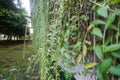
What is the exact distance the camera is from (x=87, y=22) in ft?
2.63

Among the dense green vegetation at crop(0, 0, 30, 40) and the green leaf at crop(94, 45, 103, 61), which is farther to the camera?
the dense green vegetation at crop(0, 0, 30, 40)

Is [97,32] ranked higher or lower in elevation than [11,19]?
lower

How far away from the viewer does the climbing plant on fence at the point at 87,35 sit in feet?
1.89

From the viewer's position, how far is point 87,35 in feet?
2.55

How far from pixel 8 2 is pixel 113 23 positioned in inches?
313

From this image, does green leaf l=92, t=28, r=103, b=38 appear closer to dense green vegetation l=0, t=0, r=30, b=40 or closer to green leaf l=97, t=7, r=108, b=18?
green leaf l=97, t=7, r=108, b=18

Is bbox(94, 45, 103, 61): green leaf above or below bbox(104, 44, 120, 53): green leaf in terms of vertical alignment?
below

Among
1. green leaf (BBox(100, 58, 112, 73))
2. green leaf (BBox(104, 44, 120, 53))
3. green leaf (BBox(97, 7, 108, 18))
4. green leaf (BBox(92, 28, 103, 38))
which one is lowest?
green leaf (BBox(100, 58, 112, 73))

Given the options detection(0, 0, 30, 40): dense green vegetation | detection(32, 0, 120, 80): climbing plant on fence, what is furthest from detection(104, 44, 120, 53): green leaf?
detection(0, 0, 30, 40): dense green vegetation

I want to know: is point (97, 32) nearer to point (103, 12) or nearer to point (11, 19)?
point (103, 12)

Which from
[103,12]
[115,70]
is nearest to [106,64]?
[115,70]

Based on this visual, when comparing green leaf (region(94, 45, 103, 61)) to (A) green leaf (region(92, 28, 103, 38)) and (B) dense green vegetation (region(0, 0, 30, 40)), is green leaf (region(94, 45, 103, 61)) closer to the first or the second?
(A) green leaf (region(92, 28, 103, 38))

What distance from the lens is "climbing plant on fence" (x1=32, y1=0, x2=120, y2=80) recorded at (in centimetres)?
58

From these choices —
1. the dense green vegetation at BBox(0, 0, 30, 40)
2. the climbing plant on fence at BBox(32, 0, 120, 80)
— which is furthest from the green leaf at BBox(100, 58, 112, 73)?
the dense green vegetation at BBox(0, 0, 30, 40)
